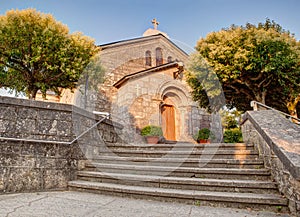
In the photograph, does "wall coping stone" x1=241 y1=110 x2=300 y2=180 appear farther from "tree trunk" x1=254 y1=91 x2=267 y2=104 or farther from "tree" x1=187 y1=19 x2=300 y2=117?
"tree trunk" x1=254 y1=91 x2=267 y2=104

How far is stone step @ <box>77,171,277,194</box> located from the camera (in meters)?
2.43

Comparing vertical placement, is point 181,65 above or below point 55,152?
above

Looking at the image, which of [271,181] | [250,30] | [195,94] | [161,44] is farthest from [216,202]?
[161,44]

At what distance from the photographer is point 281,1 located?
695 centimetres

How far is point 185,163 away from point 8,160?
293 cm

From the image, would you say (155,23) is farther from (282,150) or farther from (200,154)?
(282,150)

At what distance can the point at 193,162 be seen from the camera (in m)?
3.29

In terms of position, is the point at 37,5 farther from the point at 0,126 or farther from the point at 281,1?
the point at 281,1

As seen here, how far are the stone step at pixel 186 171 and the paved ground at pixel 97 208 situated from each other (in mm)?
683

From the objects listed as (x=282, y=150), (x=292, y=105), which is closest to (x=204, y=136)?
(x=292, y=105)

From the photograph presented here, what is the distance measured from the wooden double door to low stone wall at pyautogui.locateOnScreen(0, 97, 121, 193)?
5.65m

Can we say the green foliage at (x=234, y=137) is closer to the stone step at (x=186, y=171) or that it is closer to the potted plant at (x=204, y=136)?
the potted plant at (x=204, y=136)

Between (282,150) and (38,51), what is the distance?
7191mm

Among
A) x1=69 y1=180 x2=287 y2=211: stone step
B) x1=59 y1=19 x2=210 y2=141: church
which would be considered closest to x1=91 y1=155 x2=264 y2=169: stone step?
x1=69 y1=180 x2=287 y2=211: stone step
